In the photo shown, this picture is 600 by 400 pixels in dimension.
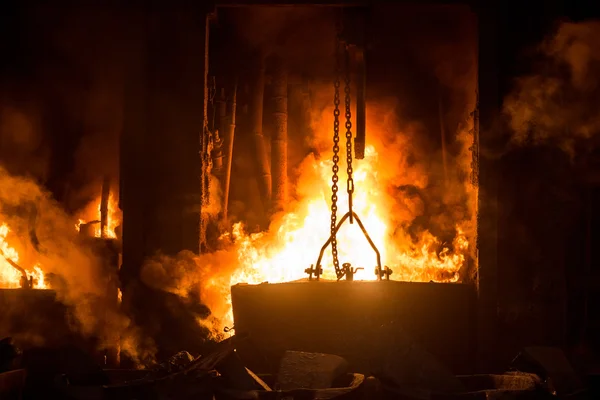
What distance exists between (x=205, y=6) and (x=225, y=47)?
5.31 ft

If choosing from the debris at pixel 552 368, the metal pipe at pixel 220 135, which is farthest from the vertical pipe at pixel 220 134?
the debris at pixel 552 368

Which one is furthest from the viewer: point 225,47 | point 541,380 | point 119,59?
point 225,47

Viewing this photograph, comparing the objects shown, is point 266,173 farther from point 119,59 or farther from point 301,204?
point 119,59

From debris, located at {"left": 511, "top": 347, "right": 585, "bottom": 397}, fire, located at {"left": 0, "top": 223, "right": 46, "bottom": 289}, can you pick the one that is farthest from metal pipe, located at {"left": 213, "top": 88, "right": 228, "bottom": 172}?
debris, located at {"left": 511, "top": 347, "right": 585, "bottom": 397}

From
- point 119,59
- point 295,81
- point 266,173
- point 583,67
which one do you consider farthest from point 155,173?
point 583,67

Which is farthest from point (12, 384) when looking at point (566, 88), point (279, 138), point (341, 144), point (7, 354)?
point (566, 88)

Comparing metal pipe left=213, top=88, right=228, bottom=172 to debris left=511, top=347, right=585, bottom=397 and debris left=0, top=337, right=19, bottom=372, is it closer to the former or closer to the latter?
debris left=0, top=337, right=19, bottom=372

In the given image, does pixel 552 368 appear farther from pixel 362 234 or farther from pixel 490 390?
pixel 362 234

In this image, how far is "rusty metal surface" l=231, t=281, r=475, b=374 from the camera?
7.47m

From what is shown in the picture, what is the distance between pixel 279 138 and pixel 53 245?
3539 millimetres

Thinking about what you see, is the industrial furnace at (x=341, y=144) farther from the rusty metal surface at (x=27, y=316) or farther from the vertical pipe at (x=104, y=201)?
the rusty metal surface at (x=27, y=316)

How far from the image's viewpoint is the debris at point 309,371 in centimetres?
590

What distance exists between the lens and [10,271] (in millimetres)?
9508

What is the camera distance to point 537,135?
786cm
